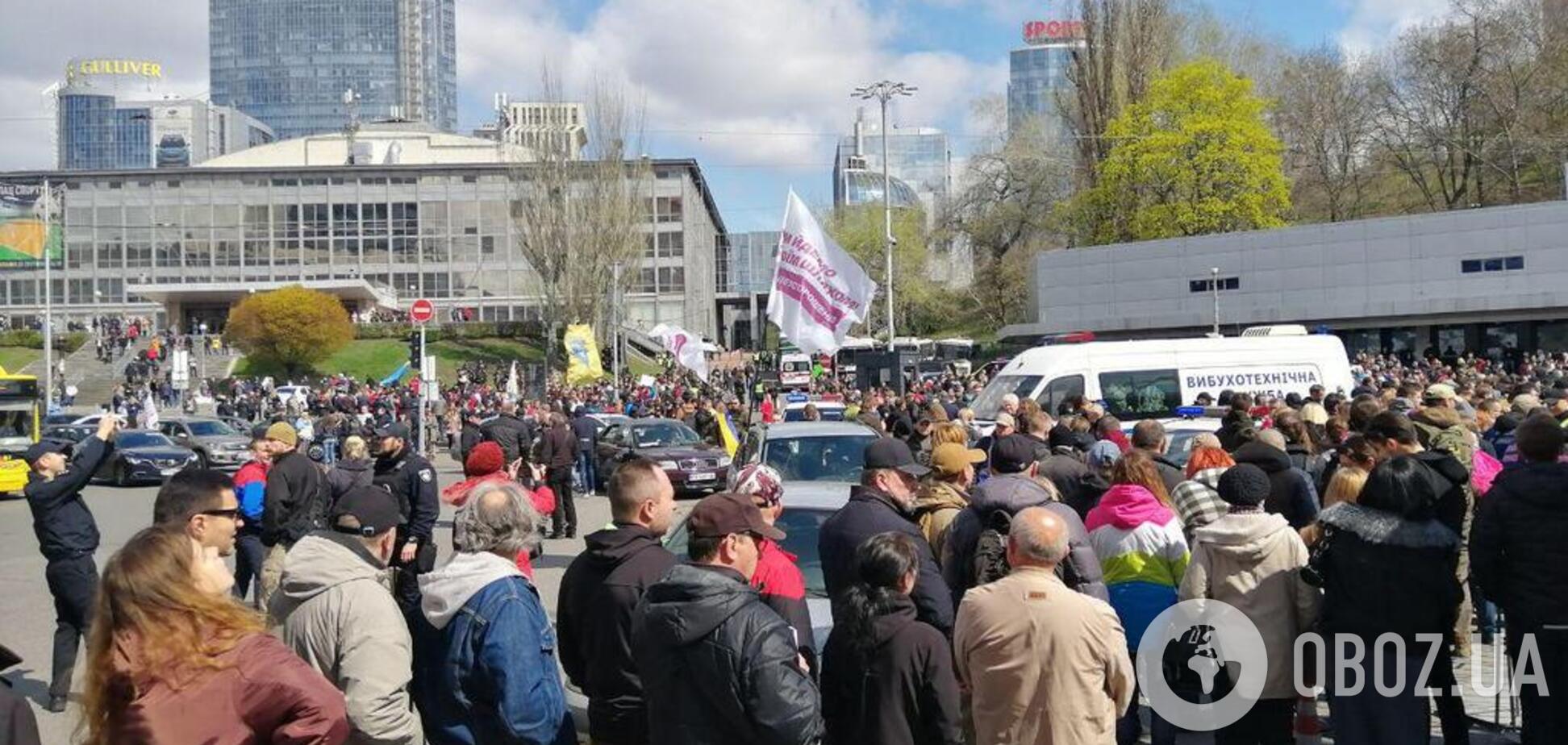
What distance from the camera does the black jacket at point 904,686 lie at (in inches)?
181

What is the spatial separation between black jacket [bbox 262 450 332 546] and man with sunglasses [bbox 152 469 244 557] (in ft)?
15.5

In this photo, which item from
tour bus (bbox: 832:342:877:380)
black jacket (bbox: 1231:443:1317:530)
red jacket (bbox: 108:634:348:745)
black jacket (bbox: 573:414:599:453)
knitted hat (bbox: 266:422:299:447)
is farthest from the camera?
tour bus (bbox: 832:342:877:380)

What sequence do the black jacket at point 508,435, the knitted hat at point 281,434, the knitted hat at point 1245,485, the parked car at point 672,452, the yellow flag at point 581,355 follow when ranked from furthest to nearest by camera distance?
the yellow flag at point 581,355, the parked car at point 672,452, the black jacket at point 508,435, the knitted hat at point 281,434, the knitted hat at point 1245,485

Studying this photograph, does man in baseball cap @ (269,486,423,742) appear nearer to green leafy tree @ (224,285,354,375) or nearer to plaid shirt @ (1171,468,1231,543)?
plaid shirt @ (1171,468,1231,543)

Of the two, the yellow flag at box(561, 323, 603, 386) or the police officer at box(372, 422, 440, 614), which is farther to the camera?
the yellow flag at box(561, 323, 603, 386)

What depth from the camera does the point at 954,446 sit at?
7.33 m

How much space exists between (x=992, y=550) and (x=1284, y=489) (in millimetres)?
2928

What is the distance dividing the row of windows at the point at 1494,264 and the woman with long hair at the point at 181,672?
169 ft

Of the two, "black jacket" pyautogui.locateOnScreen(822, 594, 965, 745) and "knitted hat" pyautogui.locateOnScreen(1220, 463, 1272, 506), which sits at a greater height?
"knitted hat" pyautogui.locateOnScreen(1220, 463, 1272, 506)

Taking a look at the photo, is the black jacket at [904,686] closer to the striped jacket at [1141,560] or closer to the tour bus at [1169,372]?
the striped jacket at [1141,560]

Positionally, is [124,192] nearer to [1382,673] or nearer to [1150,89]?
[1150,89]

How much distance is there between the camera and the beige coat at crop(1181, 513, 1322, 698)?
6.45m

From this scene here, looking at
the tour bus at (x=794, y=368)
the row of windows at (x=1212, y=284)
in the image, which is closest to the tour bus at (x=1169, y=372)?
the tour bus at (x=794, y=368)

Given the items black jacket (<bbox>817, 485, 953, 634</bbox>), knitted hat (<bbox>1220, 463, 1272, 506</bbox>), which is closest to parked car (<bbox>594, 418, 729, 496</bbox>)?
black jacket (<bbox>817, 485, 953, 634</bbox>)
